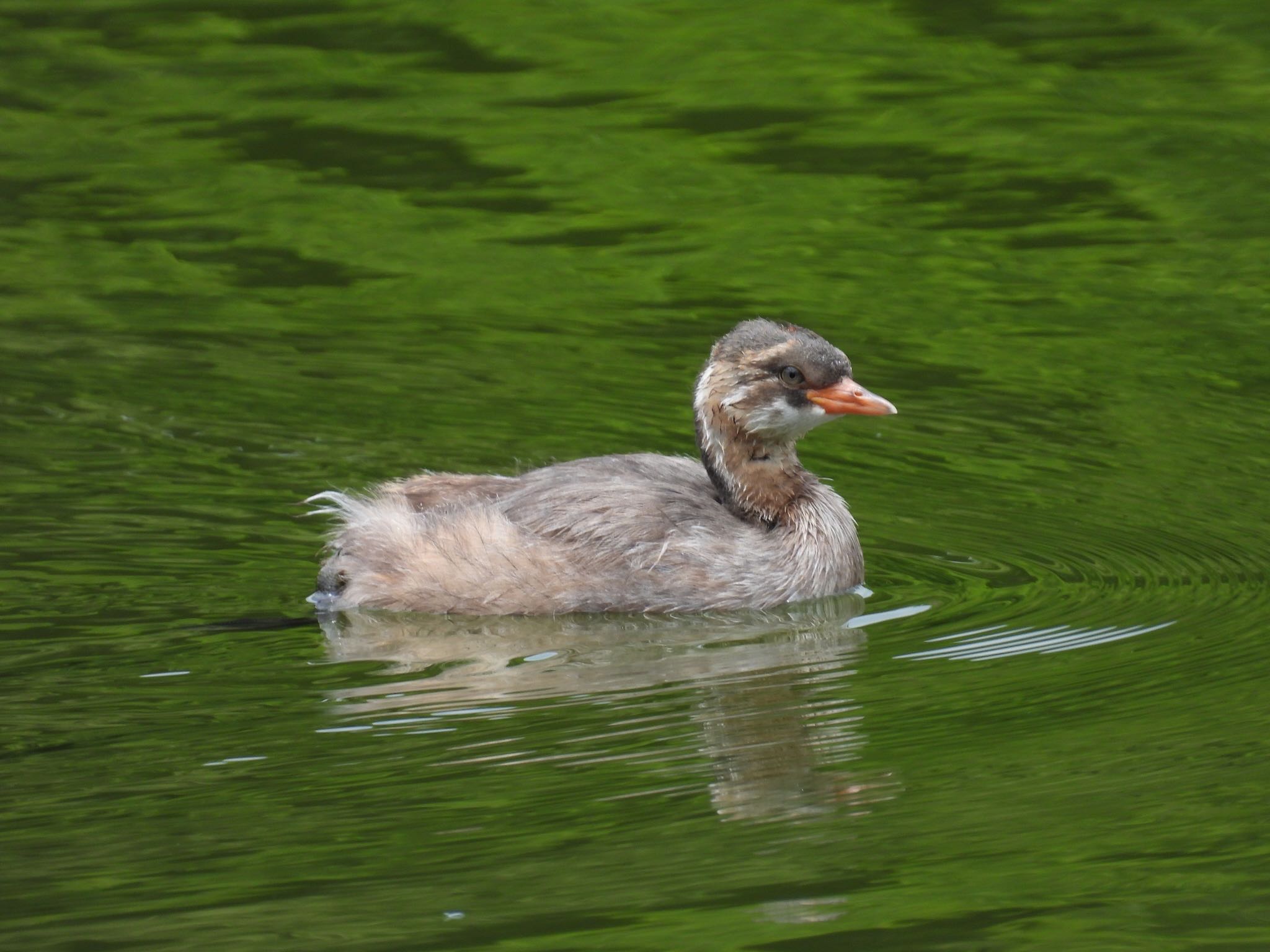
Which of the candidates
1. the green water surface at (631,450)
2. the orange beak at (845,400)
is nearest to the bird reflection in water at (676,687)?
the green water surface at (631,450)

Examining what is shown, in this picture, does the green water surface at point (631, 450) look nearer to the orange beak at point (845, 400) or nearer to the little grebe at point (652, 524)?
the little grebe at point (652, 524)

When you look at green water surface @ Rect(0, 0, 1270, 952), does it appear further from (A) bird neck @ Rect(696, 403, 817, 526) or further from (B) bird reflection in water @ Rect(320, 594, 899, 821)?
(A) bird neck @ Rect(696, 403, 817, 526)

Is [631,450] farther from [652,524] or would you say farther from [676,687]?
[676,687]

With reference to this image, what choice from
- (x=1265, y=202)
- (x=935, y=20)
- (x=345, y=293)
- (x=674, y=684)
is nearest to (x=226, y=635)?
(x=674, y=684)

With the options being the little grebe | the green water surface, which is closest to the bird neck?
the little grebe

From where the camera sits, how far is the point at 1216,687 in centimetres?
756

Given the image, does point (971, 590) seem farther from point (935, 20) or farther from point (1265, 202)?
point (935, 20)

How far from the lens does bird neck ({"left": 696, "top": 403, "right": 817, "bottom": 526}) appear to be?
943 centimetres

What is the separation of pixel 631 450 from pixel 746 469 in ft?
4.68

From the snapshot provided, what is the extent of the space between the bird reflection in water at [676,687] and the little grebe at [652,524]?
87mm

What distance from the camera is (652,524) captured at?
9.02m

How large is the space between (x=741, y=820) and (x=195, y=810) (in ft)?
4.80

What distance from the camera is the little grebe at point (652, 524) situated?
29.2 feet

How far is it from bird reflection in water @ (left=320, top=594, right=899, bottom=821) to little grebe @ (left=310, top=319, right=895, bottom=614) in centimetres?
9
